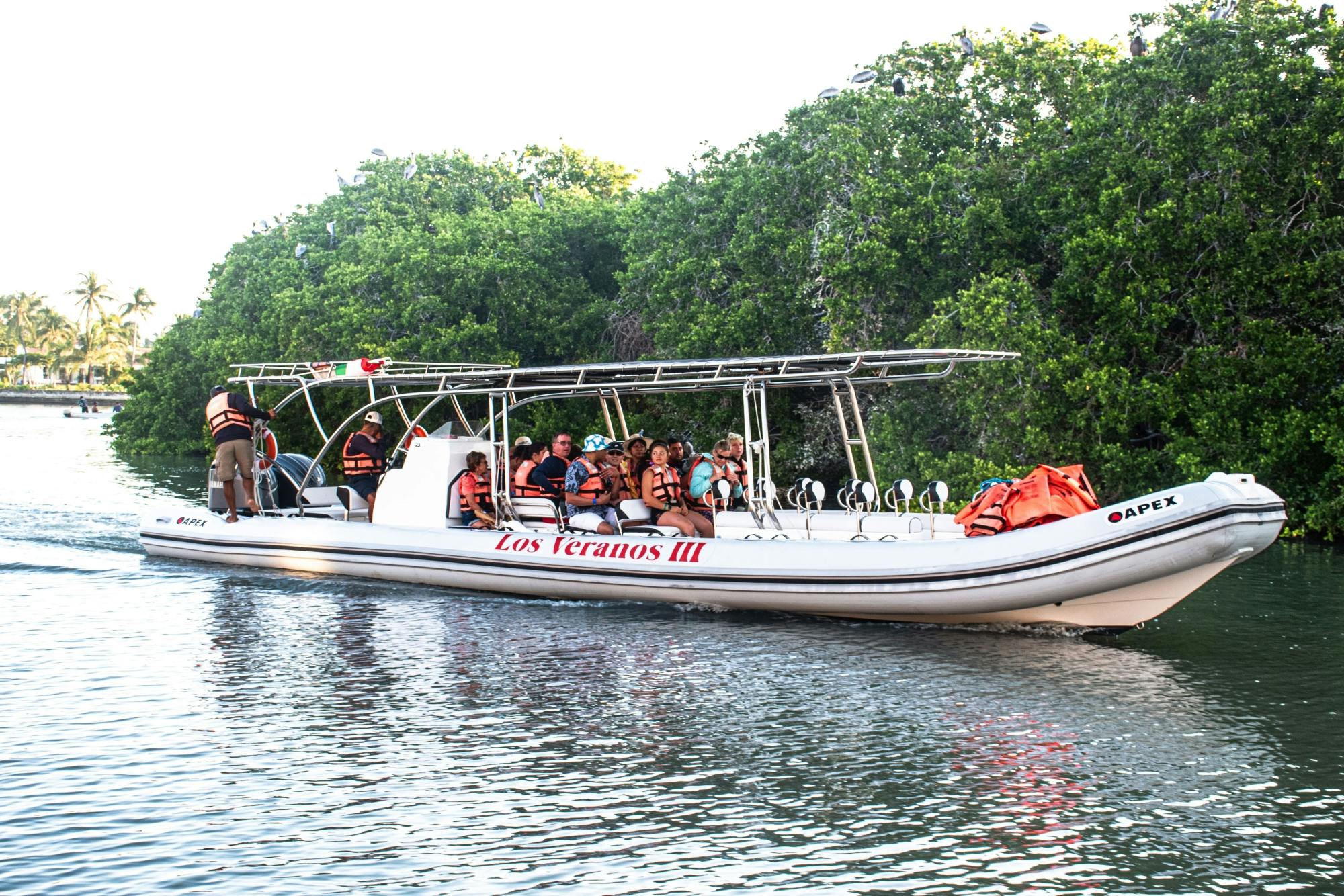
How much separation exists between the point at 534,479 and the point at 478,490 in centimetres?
53

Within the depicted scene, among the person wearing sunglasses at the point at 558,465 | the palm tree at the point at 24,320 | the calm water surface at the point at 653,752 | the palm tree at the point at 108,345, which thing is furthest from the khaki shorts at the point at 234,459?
the palm tree at the point at 24,320

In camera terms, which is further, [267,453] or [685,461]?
[267,453]

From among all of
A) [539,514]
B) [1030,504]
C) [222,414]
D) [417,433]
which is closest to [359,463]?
[417,433]

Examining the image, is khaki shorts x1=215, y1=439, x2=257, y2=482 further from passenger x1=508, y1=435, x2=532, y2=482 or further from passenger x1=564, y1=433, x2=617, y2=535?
passenger x1=564, y1=433, x2=617, y2=535

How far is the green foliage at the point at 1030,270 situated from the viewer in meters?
16.7

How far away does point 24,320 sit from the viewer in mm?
105062

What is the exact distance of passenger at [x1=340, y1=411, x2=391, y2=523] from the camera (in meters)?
13.4

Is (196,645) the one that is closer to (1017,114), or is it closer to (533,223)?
(1017,114)

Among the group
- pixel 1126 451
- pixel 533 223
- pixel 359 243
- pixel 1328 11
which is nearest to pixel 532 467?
pixel 1126 451

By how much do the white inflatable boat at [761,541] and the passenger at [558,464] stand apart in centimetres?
37

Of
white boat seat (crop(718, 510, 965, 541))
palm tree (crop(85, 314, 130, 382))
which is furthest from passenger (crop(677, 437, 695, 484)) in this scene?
palm tree (crop(85, 314, 130, 382))

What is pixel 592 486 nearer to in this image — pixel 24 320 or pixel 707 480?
pixel 707 480

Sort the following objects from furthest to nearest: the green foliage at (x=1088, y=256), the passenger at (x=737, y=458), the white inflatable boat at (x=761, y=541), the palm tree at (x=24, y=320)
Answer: the palm tree at (x=24, y=320)
the green foliage at (x=1088, y=256)
the passenger at (x=737, y=458)
the white inflatable boat at (x=761, y=541)

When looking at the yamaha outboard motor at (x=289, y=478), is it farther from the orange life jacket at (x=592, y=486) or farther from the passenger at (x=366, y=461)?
the orange life jacket at (x=592, y=486)
